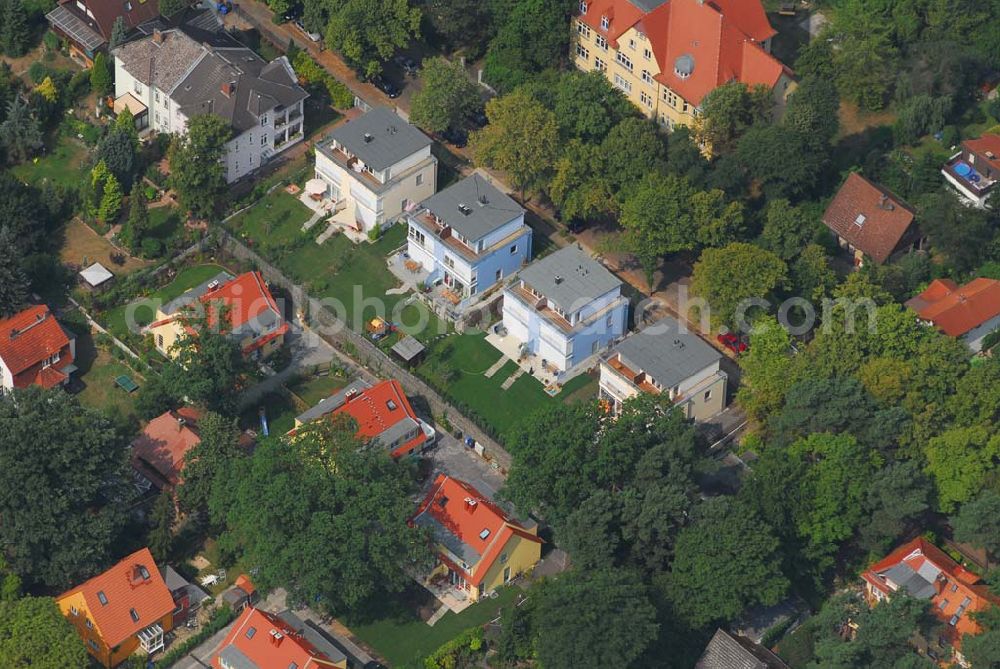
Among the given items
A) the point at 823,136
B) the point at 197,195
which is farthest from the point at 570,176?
the point at 197,195

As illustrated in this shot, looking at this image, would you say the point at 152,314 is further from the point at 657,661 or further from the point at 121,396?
the point at 657,661

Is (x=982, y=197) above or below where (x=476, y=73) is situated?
above

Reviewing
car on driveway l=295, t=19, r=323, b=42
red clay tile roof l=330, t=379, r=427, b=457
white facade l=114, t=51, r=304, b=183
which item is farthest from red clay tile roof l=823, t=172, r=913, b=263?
car on driveway l=295, t=19, r=323, b=42

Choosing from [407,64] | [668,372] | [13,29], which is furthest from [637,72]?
[13,29]

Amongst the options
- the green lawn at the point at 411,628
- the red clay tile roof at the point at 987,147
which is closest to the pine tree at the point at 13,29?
the green lawn at the point at 411,628

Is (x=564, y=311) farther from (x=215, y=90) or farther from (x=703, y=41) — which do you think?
(x=215, y=90)

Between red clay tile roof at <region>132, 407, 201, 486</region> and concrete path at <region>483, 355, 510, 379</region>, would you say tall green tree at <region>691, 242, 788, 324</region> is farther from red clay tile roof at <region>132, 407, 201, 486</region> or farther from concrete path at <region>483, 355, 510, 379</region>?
red clay tile roof at <region>132, 407, 201, 486</region>
